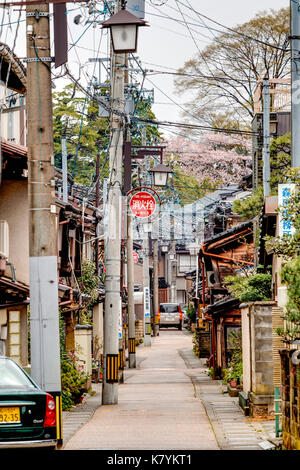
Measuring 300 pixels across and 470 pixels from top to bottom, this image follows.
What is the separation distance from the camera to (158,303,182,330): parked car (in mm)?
84062

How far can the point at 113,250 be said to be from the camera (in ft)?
83.3

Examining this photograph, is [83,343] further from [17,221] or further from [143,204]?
[17,221]

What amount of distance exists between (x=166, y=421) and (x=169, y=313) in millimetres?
65491

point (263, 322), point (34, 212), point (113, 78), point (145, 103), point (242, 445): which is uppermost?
point (145, 103)

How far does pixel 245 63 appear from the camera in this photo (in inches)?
1698

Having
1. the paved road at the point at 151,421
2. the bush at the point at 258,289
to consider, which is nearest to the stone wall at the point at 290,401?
the paved road at the point at 151,421

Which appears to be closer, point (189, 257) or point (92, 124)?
point (92, 124)

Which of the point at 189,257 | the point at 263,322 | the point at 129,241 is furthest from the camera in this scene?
the point at 189,257

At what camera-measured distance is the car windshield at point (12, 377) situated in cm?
1266

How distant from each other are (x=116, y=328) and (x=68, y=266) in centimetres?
535

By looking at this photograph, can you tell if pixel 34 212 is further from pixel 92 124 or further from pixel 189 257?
pixel 189 257

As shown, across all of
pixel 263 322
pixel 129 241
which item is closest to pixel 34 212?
pixel 263 322
